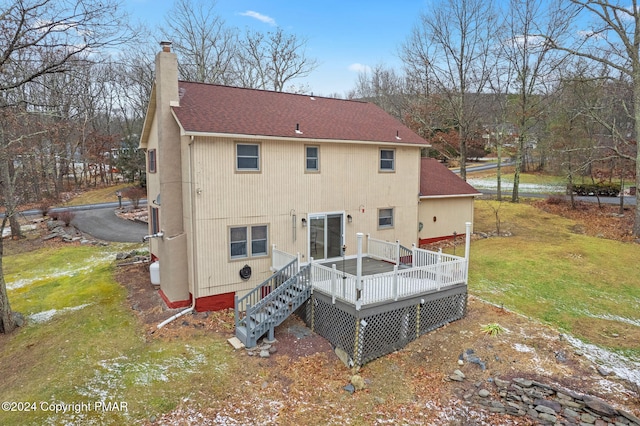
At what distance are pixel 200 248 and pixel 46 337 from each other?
4824mm

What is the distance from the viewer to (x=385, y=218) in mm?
15062

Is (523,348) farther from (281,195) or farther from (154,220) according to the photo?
(154,220)

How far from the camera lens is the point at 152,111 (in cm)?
1319

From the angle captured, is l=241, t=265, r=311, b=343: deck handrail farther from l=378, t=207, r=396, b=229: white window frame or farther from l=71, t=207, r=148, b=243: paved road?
l=71, t=207, r=148, b=243: paved road

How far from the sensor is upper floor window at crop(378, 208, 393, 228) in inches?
585

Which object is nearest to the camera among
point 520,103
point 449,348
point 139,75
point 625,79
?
point 449,348

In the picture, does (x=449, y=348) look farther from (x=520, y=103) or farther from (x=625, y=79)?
(x=520, y=103)

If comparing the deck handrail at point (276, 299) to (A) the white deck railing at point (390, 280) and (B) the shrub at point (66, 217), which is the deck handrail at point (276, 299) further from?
(B) the shrub at point (66, 217)

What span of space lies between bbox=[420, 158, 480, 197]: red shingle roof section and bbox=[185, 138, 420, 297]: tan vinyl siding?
117 inches

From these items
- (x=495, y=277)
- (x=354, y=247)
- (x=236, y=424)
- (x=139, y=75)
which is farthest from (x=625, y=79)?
(x=139, y=75)

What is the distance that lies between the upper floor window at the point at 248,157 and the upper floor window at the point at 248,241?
6.25ft

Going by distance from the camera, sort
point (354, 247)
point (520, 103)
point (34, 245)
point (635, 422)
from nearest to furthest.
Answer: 1. point (635, 422)
2. point (354, 247)
3. point (34, 245)
4. point (520, 103)

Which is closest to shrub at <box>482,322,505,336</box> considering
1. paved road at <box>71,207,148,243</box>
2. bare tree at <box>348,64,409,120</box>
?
paved road at <box>71,207,148,243</box>

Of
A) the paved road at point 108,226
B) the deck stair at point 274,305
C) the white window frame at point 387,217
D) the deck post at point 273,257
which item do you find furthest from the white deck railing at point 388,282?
the paved road at point 108,226
